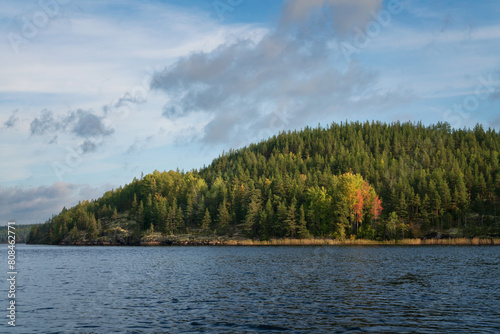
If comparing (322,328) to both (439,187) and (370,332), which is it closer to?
(370,332)

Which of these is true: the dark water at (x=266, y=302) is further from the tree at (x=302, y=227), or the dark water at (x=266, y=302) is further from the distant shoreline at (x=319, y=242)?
the tree at (x=302, y=227)

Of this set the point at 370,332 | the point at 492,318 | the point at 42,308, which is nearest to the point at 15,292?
the point at 42,308

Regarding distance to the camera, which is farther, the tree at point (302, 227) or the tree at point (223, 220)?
the tree at point (223, 220)

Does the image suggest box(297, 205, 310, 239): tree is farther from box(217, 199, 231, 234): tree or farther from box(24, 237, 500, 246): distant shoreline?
box(217, 199, 231, 234): tree

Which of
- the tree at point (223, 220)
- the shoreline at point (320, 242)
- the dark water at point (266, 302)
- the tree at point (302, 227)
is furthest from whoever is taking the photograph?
the tree at point (223, 220)

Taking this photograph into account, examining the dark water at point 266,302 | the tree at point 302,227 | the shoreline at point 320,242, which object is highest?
the tree at point 302,227

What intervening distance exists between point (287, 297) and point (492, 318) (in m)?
16.6

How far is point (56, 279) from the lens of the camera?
181ft

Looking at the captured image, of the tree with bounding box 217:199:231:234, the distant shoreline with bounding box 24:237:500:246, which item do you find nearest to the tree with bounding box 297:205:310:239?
the distant shoreline with bounding box 24:237:500:246

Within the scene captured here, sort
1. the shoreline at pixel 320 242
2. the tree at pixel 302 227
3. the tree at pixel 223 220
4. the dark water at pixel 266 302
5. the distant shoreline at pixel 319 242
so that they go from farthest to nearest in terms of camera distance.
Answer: the tree at pixel 223 220 < the tree at pixel 302 227 < the distant shoreline at pixel 319 242 < the shoreline at pixel 320 242 < the dark water at pixel 266 302

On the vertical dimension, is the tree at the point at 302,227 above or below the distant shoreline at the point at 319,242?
above

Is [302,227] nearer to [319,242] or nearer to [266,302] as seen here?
[319,242]

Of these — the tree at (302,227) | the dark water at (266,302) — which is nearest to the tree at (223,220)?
the tree at (302,227)

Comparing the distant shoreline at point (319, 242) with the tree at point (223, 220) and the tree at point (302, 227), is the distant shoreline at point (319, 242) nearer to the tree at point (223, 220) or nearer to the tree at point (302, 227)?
the tree at point (302, 227)
